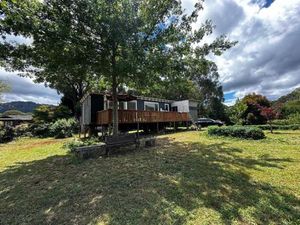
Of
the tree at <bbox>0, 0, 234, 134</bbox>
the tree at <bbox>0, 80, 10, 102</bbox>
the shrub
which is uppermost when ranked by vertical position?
the tree at <bbox>0, 80, 10, 102</bbox>

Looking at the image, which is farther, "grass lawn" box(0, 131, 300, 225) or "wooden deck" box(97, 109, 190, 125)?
"wooden deck" box(97, 109, 190, 125)

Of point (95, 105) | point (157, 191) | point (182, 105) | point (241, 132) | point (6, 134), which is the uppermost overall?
point (182, 105)

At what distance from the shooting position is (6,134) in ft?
67.2

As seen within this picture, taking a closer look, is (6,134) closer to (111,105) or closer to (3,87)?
(3,87)

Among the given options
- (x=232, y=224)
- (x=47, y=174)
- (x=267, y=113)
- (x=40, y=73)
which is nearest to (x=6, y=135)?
(x=40, y=73)

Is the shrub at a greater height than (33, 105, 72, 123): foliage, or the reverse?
(33, 105, 72, 123): foliage

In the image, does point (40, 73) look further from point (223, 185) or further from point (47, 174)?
point (223, 185)

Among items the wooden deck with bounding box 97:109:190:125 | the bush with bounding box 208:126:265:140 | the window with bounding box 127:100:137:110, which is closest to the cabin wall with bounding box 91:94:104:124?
the wooden deck with bounding box 97:109:190:125

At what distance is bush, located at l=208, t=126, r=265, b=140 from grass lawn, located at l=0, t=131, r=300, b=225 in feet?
13.6

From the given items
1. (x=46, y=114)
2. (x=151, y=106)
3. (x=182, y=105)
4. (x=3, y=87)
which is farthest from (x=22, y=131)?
(x=182, y=105)

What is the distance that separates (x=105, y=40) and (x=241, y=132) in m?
10.3

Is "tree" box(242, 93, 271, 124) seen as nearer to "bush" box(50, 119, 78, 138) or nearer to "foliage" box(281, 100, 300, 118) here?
"foliage" box(281, 100, 300, 118)

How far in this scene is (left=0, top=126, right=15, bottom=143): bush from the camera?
19.9 meters

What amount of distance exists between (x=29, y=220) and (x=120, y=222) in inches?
73.6
